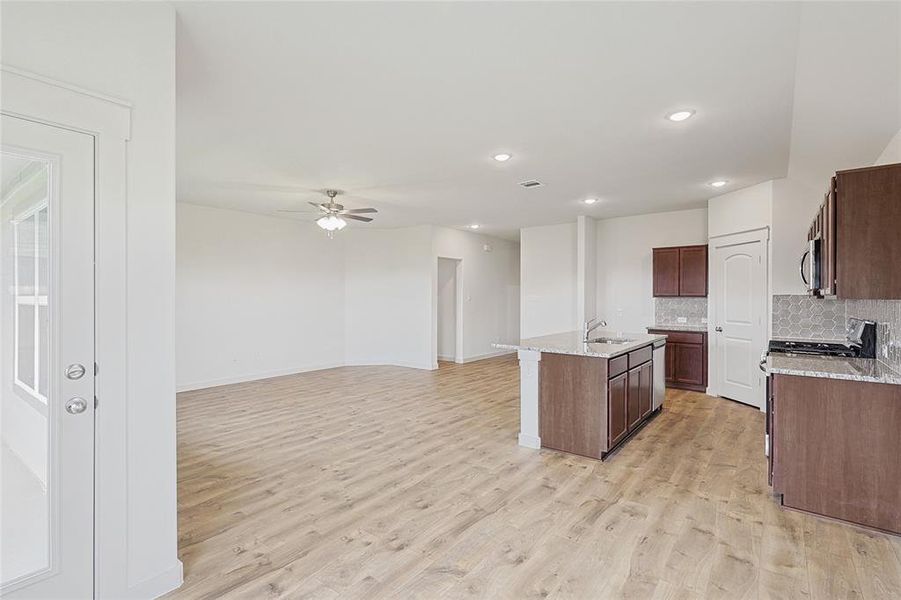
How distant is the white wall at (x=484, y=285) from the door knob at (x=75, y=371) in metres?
6.65

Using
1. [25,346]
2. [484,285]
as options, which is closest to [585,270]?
[484,285]

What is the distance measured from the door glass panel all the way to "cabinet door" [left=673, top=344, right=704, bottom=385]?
6612 millimetres

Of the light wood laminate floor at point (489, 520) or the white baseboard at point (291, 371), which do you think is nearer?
the light wood laminate floor at point (489, 520)

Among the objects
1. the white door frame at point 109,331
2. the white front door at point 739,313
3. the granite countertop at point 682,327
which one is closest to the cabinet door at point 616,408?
the white front door at point 739,313

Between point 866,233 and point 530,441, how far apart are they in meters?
2.72

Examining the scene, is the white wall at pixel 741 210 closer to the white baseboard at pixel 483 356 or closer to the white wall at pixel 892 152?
the white wall at pixel 892 152

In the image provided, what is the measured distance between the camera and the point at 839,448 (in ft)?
8.81

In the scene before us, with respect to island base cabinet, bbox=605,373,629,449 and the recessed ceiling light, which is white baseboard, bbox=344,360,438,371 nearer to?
island base cabinet, bbox=605,373,629,449

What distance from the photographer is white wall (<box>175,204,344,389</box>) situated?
634cm

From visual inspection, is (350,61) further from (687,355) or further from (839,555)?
(687,355)

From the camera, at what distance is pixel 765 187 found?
5.11 metres

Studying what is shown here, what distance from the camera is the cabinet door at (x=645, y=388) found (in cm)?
441

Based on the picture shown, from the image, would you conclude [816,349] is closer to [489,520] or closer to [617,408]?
[617,408]

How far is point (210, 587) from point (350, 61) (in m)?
2.72
